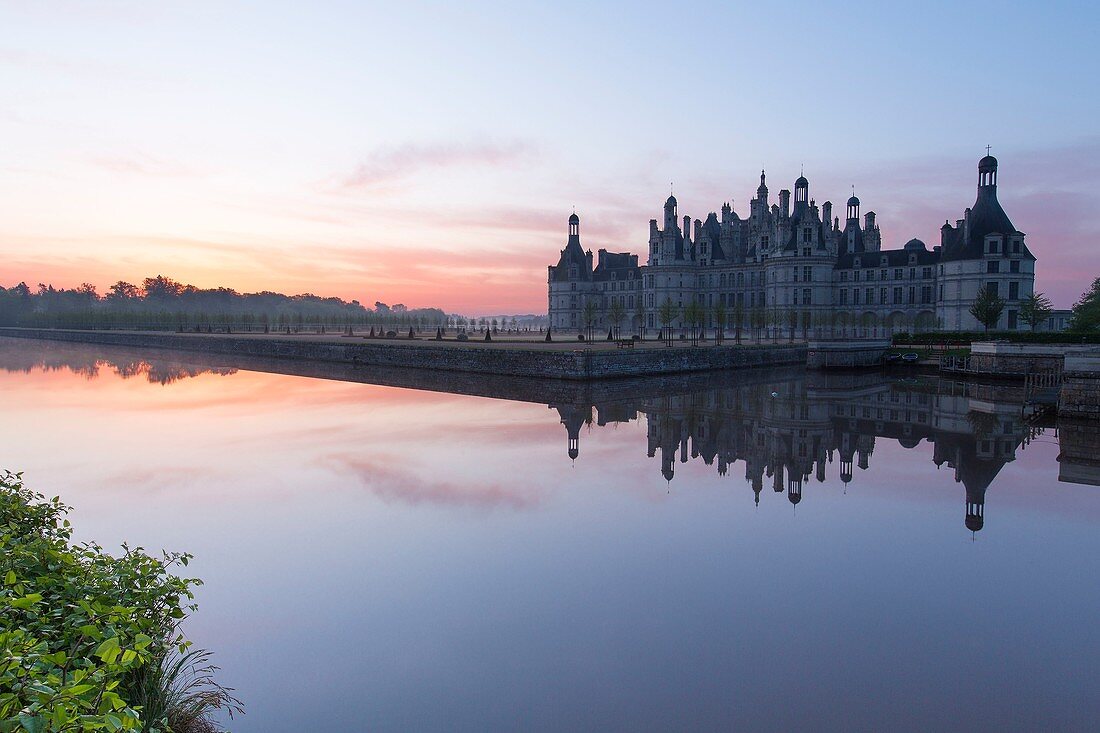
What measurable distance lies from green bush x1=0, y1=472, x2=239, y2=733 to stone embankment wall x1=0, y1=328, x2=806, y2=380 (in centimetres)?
2647

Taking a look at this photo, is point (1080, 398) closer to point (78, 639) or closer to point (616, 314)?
point (78, 639)

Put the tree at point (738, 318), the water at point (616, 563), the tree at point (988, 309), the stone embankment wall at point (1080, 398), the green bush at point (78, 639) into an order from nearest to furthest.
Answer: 1. the green bush at point (78, 639)
2. the water at point (616, 563)
3. the stone embankment wall at point (1080, 398)
4. the tree at point (988, 309)
5. the tree at point (738, 318)

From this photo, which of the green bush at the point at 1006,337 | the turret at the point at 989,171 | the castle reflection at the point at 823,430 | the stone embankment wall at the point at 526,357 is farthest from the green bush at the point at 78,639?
the turret at the point at 989,171

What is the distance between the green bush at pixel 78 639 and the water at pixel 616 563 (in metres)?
1.70

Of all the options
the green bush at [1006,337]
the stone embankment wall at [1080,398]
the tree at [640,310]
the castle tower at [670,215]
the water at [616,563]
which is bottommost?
the water at [616,563]

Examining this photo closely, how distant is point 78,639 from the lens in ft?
11.6

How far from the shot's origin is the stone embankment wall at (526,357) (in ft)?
103

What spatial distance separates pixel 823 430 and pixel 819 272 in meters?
52.9

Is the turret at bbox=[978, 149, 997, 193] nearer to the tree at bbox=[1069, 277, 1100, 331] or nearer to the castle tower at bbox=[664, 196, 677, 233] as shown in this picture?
the tree at bbox=[1069, 277, 1100, 331]

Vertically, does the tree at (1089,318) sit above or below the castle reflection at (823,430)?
above

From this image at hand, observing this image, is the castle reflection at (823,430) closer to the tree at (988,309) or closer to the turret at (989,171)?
the tree at (988,309)

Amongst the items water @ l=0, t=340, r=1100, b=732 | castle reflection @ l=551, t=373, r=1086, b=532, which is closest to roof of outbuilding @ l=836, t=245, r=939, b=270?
castle reflection @ l=551, t=373, r=1086, b=532

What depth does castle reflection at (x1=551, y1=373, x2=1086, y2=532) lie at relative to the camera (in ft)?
46.0

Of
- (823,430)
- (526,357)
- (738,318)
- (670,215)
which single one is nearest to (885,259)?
(670,215)
